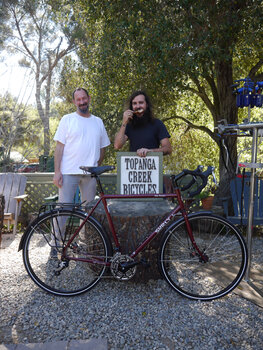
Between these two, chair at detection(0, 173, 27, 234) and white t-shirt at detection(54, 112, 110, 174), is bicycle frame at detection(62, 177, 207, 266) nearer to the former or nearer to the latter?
white t-shirt at detection(54, 112, 110, 174)

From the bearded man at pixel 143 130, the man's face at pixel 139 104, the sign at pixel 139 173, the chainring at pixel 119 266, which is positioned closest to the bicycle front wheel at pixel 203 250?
the chainring at pixel 119 266

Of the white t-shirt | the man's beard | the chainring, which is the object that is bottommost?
the chainring

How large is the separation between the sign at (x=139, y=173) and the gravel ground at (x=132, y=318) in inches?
37.0

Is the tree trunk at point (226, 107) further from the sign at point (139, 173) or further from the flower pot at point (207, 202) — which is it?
the sign at point (139, 173)

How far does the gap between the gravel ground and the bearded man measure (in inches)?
57.4

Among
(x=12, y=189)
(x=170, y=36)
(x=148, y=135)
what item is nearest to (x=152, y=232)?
(x=148, y=135)

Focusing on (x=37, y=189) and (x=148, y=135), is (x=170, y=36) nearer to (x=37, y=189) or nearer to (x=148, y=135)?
(x=148, y=135)

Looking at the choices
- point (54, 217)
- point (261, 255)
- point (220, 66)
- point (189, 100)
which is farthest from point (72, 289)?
point (189, 100)

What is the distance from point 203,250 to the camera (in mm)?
3041

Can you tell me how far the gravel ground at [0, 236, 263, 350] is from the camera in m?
2.38

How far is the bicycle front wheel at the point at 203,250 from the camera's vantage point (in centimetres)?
298

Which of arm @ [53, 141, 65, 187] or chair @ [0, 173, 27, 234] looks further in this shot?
chair @ [0, 173, 27, 234]

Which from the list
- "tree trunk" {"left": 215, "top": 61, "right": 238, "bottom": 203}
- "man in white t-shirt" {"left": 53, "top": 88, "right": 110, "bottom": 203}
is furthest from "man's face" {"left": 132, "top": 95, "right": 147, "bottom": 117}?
"tree trunk" {"left": 215, "top": 61, "right": 238, "bottom": 203}

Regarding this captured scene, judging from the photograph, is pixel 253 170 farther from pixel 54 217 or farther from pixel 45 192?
pixel 45 192
